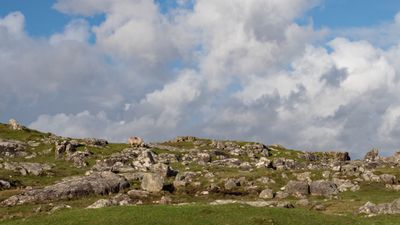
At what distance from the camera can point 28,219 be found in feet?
180

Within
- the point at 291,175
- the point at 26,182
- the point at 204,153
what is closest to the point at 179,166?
the point at 204,153

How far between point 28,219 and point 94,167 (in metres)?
61.3

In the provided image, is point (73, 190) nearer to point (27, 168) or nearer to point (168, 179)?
point (168, 179)

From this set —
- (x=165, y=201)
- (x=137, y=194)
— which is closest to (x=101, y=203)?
(x=165, y=201)

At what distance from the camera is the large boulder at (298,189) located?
86.6m

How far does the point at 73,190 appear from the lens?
8056cm

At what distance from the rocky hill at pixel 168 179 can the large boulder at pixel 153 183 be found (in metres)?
0.17

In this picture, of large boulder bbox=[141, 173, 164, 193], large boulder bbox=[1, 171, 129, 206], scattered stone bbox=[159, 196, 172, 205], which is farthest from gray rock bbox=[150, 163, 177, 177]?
scattered stone bbox=[159, 196, 172, 205]

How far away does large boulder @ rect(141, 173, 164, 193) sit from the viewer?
283 ft

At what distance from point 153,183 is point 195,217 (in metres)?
35.7

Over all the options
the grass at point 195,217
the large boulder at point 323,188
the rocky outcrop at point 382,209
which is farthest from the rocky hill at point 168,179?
the grass at point 195,217

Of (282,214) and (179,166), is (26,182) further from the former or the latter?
(282,214)

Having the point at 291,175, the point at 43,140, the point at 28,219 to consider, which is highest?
the point at 43,140

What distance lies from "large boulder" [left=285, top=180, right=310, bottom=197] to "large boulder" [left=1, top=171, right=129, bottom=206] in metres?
28.7
